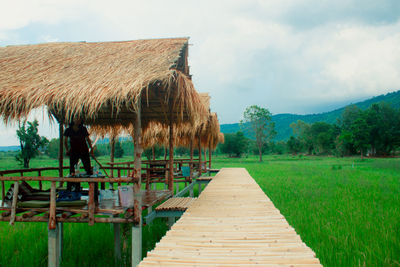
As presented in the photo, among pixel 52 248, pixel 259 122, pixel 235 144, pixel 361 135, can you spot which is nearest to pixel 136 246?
pixel 52 248

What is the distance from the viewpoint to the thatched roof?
404cm

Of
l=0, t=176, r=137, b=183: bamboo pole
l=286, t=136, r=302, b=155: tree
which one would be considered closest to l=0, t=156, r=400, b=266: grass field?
l=0, t=176, r=137, b=183: bamboo pole

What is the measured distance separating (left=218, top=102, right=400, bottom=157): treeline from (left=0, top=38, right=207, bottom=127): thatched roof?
39417 mm

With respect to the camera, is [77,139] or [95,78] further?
[77,139]

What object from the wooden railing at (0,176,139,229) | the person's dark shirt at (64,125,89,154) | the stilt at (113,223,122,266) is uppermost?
the person's dark shirt at (64,125,89,154)

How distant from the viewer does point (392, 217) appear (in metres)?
6.01

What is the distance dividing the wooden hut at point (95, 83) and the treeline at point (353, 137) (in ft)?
130

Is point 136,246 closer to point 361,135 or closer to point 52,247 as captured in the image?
point 52,247

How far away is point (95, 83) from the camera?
170 inches

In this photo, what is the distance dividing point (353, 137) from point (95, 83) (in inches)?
1669

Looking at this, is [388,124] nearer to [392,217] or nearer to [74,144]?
[392,217]

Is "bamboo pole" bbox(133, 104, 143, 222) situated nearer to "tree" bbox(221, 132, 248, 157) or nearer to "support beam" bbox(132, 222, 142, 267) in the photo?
"support beam" bbox(132, 222, 142, 267)

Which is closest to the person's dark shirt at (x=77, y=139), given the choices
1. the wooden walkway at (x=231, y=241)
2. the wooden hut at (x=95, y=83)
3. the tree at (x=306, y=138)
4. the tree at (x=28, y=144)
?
the wooden hut at (x=95, y=83)

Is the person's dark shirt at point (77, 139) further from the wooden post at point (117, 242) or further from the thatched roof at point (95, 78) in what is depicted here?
the wooden post at point (117, 242)
